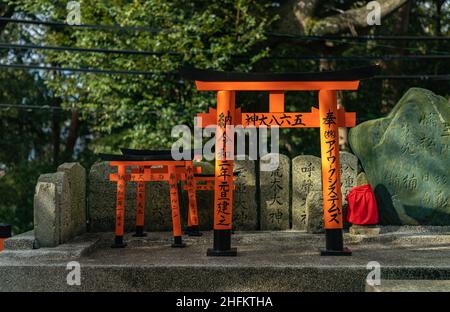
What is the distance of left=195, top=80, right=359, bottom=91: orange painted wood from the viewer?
8.27 m

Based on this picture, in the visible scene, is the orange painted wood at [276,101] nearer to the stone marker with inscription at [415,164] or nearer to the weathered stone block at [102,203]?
the stone marker with inscription at [415,164]

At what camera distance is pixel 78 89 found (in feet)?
56.1

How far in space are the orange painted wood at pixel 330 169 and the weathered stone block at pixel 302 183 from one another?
293 cm

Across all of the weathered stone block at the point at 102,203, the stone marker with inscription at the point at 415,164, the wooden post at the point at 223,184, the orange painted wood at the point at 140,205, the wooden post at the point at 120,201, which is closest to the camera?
the wooden post at the point at 223,184

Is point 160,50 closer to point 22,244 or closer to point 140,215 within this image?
point 140,215

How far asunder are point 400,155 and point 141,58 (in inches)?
295

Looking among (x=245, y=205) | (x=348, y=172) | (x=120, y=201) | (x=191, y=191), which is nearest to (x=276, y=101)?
(x=191, y=191)

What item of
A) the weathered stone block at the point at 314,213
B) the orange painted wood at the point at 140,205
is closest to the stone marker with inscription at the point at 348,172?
the weathered stone block at the point at 314,213

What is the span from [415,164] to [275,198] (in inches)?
108

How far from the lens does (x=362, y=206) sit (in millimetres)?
9672

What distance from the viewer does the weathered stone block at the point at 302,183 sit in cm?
1116

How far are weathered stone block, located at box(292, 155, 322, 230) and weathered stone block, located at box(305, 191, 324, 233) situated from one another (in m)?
0.63

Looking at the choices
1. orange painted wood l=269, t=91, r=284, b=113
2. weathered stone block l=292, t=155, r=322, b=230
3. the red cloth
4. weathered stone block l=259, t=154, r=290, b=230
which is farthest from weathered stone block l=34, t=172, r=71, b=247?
the red cloth

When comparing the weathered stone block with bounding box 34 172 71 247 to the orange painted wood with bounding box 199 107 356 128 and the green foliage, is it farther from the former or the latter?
the green foliage
